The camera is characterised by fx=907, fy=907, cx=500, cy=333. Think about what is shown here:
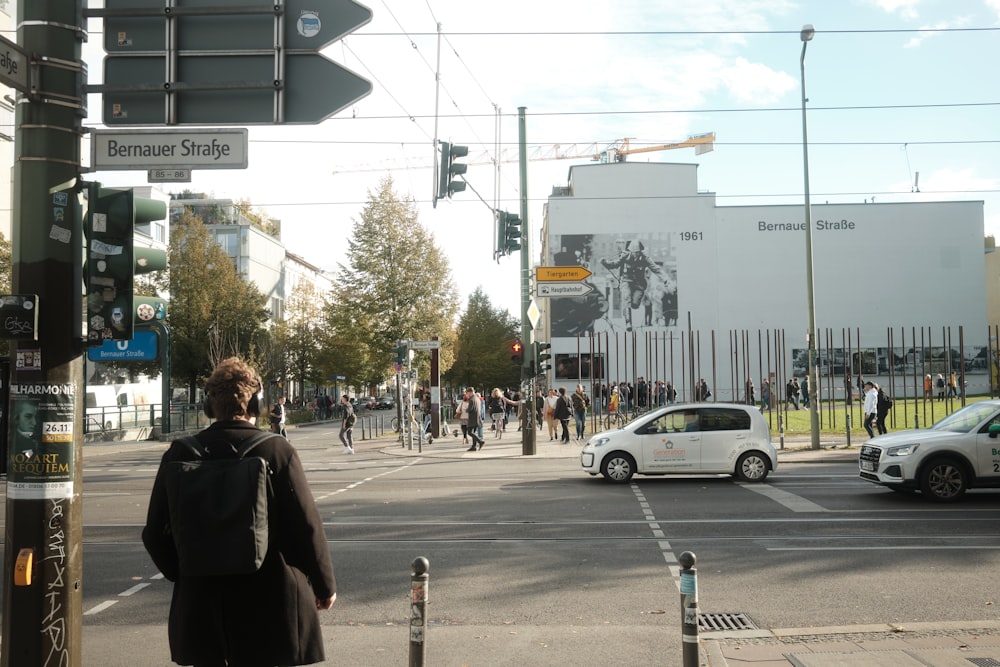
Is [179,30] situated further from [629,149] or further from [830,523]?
[629,149]

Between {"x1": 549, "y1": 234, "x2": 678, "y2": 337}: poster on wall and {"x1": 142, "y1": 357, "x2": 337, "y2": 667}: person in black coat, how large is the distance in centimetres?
6363

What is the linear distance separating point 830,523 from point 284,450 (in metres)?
9.67

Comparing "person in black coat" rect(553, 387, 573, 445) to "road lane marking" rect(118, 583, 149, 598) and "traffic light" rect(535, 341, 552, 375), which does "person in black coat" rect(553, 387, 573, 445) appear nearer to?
"traffic light" rect(535, 341, 552, 375)

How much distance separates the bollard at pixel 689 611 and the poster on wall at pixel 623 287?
62.5 metres

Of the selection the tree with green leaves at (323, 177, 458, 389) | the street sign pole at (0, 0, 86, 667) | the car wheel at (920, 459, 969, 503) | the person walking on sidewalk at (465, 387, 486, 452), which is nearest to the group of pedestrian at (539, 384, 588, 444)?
the person walking on sidewalk at (465, 387, 486, 452)

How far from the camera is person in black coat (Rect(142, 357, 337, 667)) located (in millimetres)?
3598

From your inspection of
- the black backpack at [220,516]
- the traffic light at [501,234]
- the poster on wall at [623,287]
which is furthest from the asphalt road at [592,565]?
the poster on wall at [623,287]

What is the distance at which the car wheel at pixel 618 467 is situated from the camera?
55.3 ft

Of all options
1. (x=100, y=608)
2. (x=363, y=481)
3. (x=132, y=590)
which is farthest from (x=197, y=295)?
(x=100, y=608)

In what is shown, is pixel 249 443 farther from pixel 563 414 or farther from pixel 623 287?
pixel 623 287

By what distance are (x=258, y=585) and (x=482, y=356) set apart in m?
69.6

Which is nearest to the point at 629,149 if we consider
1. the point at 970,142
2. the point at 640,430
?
the point at 970,142

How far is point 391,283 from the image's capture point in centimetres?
4197

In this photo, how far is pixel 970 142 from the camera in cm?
2725
